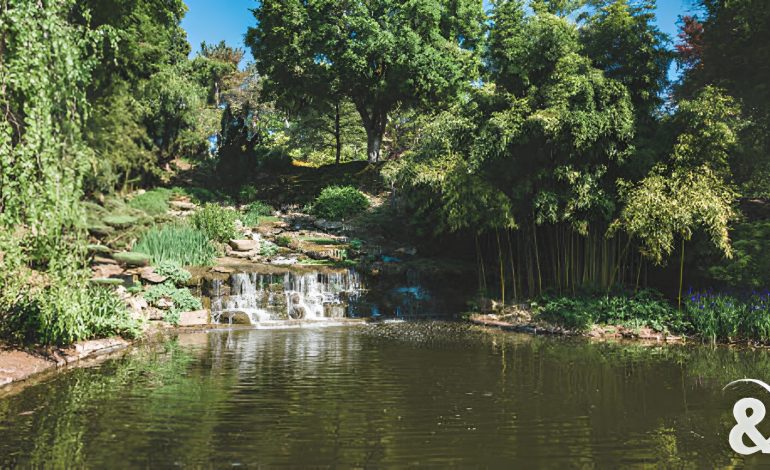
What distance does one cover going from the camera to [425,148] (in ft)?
56.6

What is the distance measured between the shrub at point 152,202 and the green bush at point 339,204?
23.4ft

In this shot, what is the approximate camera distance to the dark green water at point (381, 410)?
4.48m

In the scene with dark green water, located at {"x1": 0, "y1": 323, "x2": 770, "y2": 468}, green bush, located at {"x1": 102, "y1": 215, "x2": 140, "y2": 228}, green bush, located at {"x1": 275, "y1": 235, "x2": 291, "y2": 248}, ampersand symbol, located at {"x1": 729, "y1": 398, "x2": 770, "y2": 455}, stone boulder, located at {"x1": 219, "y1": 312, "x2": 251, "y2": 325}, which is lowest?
ampersand symbol, located at {"x1": 729, "y1": 398, "x2": 770, "y2": 455}

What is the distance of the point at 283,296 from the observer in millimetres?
15797

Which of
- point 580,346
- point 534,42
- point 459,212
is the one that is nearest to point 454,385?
point 580,346

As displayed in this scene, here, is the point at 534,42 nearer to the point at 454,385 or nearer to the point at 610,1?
the point at 610,1

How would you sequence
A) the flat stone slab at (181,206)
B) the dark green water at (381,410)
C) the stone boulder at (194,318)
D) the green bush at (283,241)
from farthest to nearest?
1. the flat stone slab at (181,206)
2. the green bush at (283,241)
3. the stone boulder at (194,318)
4. the dark green water at (381,410)

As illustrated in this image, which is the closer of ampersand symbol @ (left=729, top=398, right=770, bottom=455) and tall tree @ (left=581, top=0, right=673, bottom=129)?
ampersand symbol @ (left=729, top=398, right=770, bottom=455)

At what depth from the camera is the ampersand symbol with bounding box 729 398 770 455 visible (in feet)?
15.6

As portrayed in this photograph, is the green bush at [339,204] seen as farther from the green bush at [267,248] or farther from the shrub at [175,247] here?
the shrub at [175,247]

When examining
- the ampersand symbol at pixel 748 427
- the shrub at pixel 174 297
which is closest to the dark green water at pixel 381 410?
the ampersand symbol at pixel 748 427

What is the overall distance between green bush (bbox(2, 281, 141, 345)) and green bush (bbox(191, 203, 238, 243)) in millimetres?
7659

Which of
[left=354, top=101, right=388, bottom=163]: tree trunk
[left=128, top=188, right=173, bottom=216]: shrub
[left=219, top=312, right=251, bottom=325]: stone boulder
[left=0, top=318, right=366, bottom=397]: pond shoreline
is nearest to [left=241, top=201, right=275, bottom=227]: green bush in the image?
[left=128, top=188, right=173, bottom=216]: shrub

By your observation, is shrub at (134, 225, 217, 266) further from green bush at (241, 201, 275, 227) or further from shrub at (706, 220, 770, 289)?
shrub at (706, 220, 770, 289)
